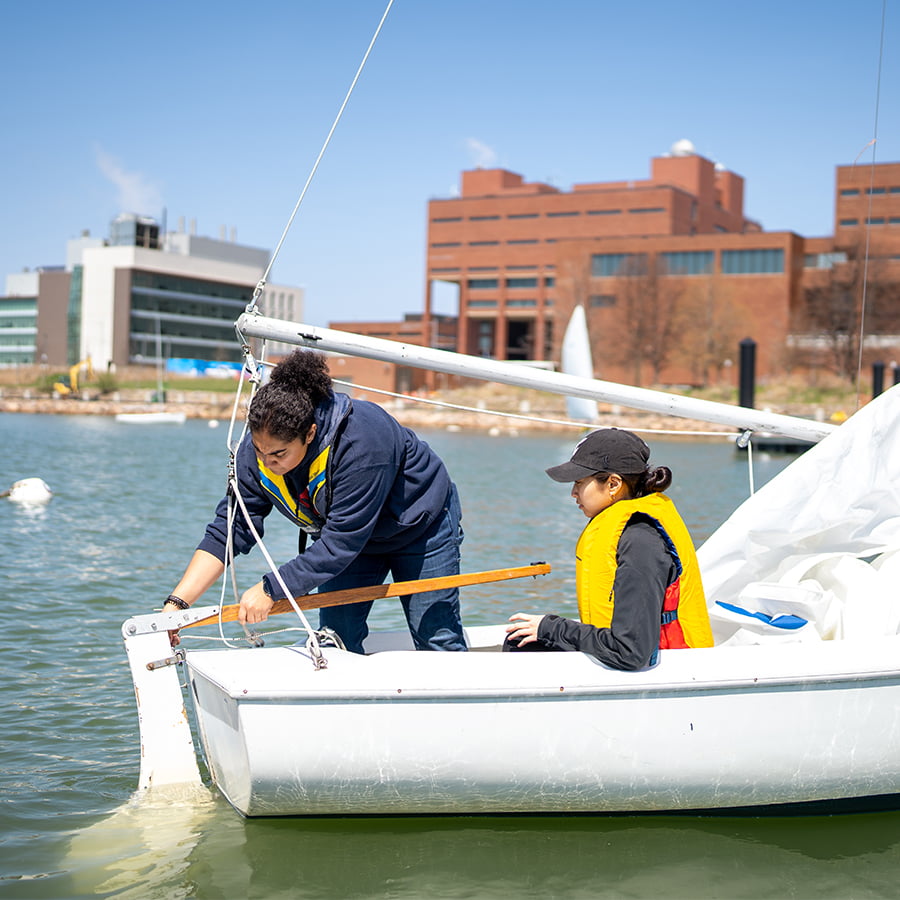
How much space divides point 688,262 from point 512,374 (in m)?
68.0

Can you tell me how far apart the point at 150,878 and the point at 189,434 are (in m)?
44.7

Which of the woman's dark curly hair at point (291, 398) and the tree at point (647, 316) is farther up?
the tree at point (647, 316)

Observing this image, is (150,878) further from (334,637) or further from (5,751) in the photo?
(5,751)

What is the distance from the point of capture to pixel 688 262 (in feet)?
230

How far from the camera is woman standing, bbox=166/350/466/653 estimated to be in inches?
141

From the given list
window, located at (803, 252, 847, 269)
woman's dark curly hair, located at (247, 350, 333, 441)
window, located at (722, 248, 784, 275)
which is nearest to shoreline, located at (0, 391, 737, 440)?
window, located at (722, 248, 784, 275)

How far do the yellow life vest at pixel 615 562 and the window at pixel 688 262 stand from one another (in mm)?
67382

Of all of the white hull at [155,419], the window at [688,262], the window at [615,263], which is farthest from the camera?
the window at [688,262]

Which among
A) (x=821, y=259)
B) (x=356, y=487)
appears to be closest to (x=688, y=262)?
(x=821, y=259)

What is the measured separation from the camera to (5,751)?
198 inches

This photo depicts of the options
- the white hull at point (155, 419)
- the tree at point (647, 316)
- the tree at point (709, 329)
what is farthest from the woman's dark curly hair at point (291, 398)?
the tree at point (647, 316)

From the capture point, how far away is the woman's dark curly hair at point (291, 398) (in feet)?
11.4

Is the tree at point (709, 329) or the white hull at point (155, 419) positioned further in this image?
the tree at point (709, 329)

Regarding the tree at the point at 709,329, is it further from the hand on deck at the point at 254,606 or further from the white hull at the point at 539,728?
the hand on deck at the point at 254,606
